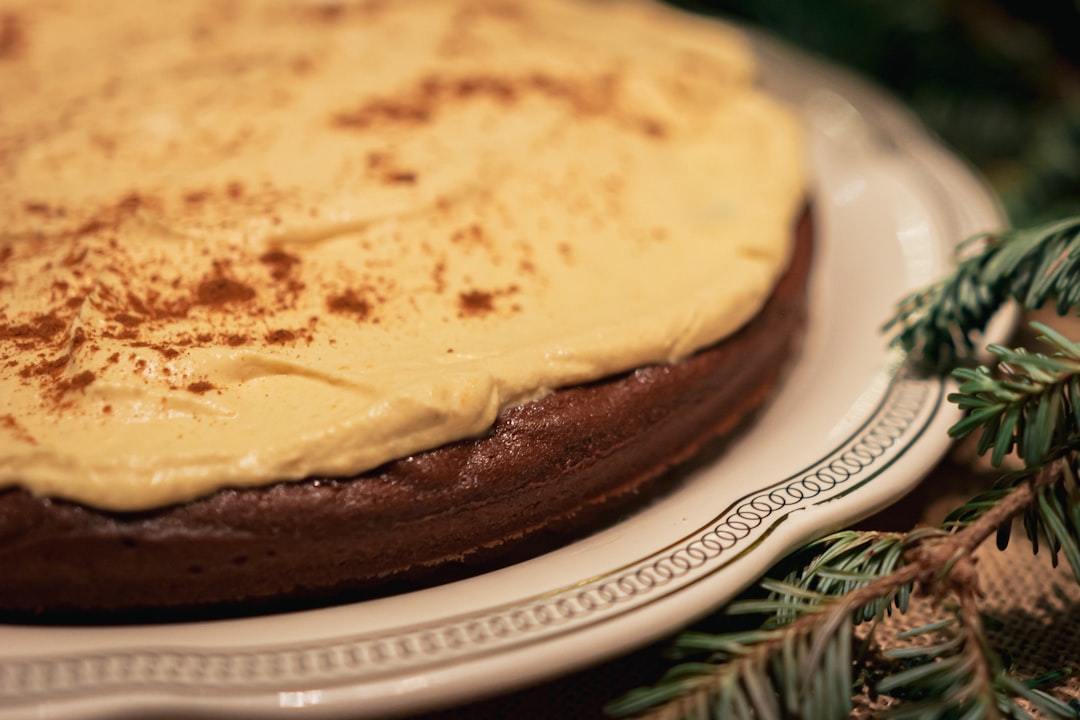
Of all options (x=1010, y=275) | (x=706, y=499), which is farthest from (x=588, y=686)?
(x=1010, y=275)

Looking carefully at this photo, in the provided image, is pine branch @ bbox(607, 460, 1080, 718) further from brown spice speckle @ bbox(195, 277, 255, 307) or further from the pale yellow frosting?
brown spice speckle @ bbox(195, 277, 255, 307)

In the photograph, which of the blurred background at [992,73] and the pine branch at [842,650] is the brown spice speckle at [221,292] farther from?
the blurred background at [992,73]

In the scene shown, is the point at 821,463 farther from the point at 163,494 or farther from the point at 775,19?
the point at 775,19

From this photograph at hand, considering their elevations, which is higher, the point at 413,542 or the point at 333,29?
the point at 333,29

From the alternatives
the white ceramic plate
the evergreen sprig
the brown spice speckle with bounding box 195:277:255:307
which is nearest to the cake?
the brown spice speckle with bounding box 195:277:255:307

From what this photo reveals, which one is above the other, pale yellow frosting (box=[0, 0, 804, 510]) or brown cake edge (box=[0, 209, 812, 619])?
pale yellow frosting (box=[0, 0, 804, 510])

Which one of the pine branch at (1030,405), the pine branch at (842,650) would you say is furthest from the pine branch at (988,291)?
the pine branch at (842,650)

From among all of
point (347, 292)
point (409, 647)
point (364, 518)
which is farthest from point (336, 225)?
point (409, 647)

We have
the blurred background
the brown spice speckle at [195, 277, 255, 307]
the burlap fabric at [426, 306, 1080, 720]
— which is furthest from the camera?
the blurred background

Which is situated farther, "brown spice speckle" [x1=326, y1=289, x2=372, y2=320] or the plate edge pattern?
"brown spice speckle" [x1=326, y1=289, x2=372, y2=320]
